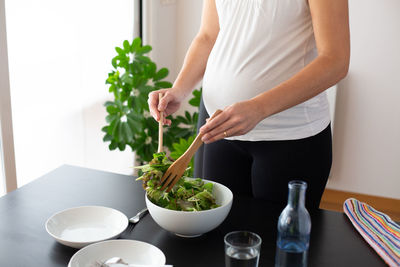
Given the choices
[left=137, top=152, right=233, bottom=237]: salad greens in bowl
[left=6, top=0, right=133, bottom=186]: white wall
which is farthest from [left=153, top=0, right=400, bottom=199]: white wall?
[left=137, top=152, right=233, bottom=237]: salad greens in bowl

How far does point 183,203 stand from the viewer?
1.11 m

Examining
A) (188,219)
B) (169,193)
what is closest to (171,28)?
(169,193)

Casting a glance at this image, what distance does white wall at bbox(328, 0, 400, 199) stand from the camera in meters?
2.92

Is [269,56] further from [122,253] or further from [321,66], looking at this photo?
[122,253]

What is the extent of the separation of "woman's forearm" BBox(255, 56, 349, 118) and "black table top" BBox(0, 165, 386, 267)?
0.97 feet

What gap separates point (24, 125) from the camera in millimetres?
2154

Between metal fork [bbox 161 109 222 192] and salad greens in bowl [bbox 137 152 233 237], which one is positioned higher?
metal fork [bbox 161 109 222 192]

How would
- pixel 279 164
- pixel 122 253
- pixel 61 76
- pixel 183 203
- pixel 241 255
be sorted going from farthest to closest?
1. pixel 61 76
2. pixel 279 164
3. pixel 183 203
4. pixel 122 253
5. pixel 241 255

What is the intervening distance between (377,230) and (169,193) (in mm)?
540

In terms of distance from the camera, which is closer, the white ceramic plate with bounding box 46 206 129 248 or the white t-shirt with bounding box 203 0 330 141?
the white ceramic plate with bounding box 46 206 129 248

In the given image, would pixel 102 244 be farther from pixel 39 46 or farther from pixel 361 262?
pixel 39 46

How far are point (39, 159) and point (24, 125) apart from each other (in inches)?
8.2

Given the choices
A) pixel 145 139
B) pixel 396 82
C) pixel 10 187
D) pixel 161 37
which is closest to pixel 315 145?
pixel 10 187

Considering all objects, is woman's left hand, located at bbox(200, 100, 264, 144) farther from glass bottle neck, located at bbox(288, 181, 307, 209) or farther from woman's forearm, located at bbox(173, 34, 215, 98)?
woman's forearm, located at bbox(173, 34, 215, 98)
